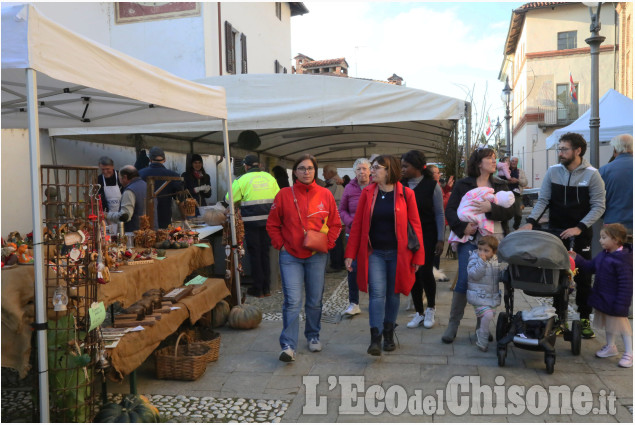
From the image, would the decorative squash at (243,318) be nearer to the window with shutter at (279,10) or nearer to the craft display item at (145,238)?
the craft display item at (145,238)

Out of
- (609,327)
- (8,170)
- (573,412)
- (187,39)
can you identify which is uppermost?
(187,39)

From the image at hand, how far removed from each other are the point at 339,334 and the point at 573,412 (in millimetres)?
2419

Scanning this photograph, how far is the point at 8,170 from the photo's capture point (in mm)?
9031

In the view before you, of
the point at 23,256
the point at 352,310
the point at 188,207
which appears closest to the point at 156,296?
the point at 23,256

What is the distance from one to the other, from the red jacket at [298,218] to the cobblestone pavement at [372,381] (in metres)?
1.01

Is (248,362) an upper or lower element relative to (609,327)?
lower

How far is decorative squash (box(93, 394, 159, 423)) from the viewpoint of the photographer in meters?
3.16

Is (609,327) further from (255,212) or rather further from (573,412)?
(255,212)

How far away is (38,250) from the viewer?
10.1ft

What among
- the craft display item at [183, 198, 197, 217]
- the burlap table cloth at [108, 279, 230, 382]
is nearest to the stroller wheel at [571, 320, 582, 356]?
the burlap table cloth at [108, 279, 230, 382]

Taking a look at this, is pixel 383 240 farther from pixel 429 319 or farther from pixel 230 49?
pixel 230 49

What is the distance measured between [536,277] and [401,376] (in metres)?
1.31

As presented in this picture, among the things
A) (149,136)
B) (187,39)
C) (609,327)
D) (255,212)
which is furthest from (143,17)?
(609,327)

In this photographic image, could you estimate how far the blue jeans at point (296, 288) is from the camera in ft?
15.2
